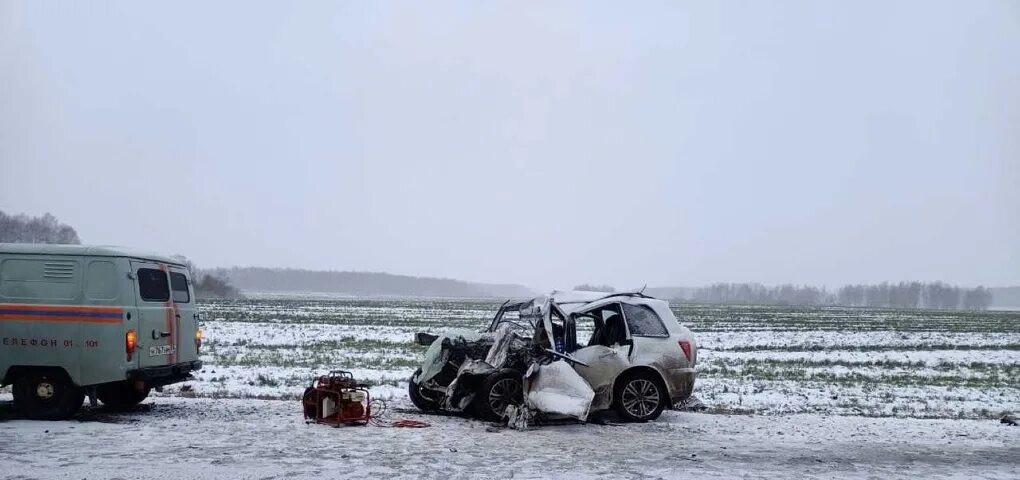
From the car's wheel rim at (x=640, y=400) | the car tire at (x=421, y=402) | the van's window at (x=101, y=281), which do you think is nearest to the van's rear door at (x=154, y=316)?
the van's window at (x=101, y=281)

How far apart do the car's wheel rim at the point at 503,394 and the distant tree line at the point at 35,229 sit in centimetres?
10409

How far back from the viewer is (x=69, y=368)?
8.74 metres

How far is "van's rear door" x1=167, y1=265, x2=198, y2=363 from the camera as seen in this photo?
9805 millimetres

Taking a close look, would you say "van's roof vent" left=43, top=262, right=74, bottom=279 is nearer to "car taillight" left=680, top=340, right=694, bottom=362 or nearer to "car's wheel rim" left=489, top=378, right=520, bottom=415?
"car's wheel rim" left=489, top=378, right=520, bottom=415

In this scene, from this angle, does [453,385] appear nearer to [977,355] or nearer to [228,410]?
[228,410]

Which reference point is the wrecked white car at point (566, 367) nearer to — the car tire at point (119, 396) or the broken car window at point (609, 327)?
the broken car window at point (609, 327)

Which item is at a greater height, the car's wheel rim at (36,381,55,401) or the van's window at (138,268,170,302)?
the van's window at (138,268,170,302)

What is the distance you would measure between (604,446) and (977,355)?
73.8 feet

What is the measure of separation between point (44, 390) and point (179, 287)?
6.68 ft

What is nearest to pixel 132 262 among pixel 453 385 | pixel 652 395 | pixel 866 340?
pixel 453 385

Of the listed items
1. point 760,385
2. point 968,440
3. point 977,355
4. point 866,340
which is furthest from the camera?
point 866,340

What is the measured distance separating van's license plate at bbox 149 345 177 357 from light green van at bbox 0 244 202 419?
1 centimetres

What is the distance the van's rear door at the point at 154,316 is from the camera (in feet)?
29.7

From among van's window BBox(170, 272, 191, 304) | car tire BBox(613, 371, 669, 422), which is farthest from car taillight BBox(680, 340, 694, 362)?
van's window BBox(170, 272, 191, 304)
